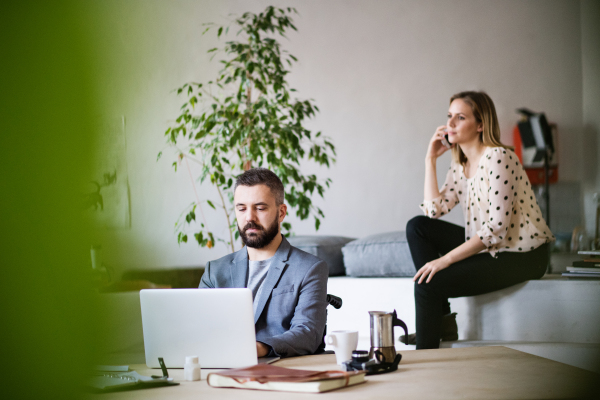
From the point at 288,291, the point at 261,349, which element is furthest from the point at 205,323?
the point at 288,291

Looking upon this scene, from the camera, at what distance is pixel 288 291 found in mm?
1661

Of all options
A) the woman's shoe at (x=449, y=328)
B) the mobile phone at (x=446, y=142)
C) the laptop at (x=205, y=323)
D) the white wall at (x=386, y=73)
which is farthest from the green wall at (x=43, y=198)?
the white wall at (x=386, y=73)

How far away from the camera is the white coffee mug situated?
1244 mm

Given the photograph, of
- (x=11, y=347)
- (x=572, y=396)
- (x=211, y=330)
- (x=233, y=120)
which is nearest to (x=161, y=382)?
(x=211, y=330)

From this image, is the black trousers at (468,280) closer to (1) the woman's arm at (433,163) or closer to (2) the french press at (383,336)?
(1) the woman's arm at (433,163)

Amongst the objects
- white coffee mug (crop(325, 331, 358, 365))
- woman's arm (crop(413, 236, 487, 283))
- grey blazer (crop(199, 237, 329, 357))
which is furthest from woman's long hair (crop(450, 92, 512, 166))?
white coffee mug (crop(325, 331, 358, 365))

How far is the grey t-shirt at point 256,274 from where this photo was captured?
5.78ft

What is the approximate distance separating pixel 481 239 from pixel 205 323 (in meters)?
1.31

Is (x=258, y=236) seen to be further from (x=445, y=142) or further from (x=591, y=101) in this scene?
(x=591, y=101)

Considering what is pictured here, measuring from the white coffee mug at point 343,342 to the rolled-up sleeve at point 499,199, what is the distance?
3.55ft

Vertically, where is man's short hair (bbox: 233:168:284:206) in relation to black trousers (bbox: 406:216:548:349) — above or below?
above

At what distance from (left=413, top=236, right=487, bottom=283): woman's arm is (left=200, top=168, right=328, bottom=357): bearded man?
64 cm

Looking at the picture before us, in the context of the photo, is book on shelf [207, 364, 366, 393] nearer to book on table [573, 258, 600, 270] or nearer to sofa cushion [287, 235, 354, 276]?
book on table [573, 258, 600, 270]

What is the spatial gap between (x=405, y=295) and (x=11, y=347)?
2.37m
